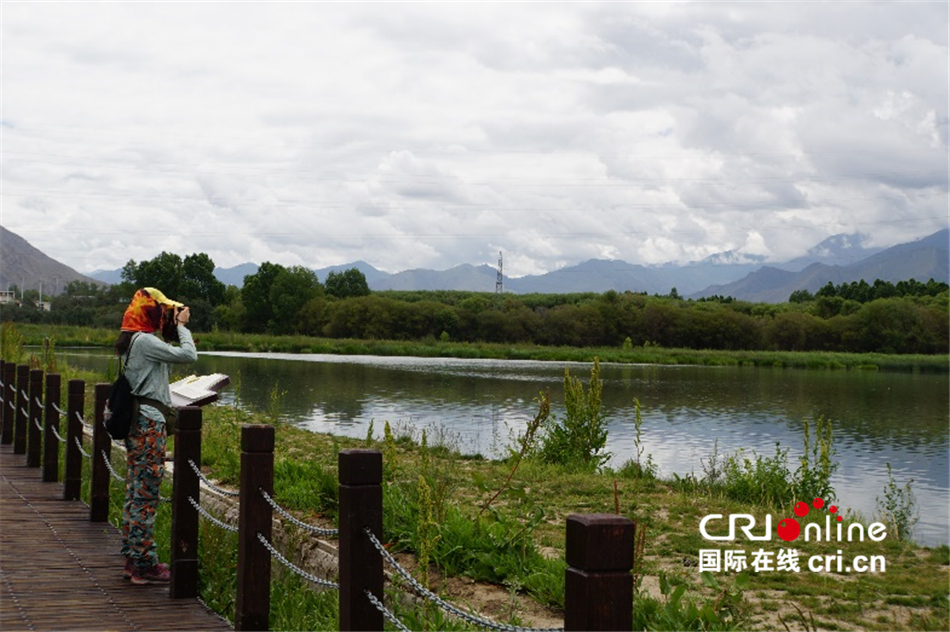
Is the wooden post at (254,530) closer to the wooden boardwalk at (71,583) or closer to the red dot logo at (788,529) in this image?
the wooden boardwalk at (71,583)

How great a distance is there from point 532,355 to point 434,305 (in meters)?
23.2

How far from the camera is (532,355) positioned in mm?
67312

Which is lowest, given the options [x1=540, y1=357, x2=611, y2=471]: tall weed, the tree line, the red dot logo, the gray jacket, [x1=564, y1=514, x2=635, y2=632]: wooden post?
the red dot logo

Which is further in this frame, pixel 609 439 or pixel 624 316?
pixel 624 316

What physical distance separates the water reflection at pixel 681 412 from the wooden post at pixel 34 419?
482 centimetres

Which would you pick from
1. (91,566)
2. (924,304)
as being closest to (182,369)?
(91,566)

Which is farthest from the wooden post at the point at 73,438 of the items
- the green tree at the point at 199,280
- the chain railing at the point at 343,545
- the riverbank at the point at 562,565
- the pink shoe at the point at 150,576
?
the green tree at the point at 199,280

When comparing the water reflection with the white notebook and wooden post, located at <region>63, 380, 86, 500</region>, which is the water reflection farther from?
the white notebook

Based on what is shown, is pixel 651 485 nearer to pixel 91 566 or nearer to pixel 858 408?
pixel 91 566

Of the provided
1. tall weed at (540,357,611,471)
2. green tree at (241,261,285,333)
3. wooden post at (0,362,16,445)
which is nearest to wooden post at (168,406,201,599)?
tall weed at (540,357,611,471)

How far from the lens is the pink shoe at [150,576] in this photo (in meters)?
6.70

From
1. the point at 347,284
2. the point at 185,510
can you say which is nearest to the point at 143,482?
the point at 185,510

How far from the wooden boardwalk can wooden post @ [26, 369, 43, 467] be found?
258 centimetres

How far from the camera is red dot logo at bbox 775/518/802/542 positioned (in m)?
9.11
